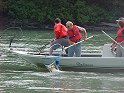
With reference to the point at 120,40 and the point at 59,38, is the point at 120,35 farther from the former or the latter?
the point at 59,38

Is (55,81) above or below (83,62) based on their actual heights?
below

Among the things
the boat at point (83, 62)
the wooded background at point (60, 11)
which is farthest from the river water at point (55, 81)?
the wooded background at point (60, 11)

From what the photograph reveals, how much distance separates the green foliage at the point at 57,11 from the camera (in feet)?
165

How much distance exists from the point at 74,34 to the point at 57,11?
3428cm

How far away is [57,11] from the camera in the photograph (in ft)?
169

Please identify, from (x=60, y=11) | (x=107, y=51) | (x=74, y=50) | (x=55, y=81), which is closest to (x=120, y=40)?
(x=107, y=51)

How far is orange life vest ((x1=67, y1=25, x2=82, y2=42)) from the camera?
56.9 feet

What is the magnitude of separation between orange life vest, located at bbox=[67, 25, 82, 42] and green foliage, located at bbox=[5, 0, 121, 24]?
1261 inches

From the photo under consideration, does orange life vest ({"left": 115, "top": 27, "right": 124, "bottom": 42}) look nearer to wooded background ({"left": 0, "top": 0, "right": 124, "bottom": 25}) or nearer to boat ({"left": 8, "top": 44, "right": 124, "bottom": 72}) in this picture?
boat ({"left": 8, "top": 44, "right": 124, "bottom": 72})

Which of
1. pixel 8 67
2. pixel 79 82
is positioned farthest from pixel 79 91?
pixel 8 67

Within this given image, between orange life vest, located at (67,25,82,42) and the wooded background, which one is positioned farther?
the wooded background

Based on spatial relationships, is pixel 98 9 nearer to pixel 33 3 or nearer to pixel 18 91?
pixel 33 3

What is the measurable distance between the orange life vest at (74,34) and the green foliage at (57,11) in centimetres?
3202

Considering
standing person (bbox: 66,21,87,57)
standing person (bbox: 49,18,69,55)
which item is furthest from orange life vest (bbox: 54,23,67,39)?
standing person (bbox: 66,21,87,57)
